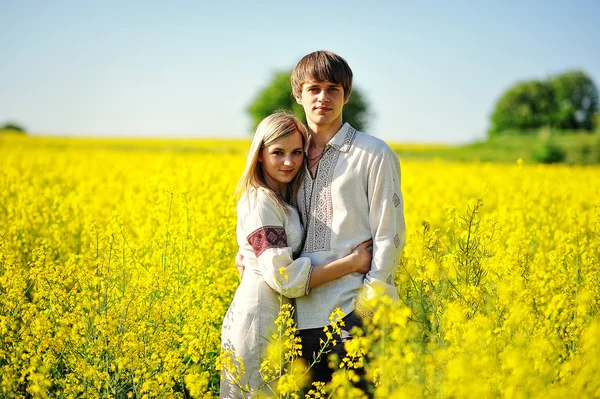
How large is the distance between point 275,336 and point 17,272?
1.71 m

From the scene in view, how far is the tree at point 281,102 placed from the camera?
46.0 meters

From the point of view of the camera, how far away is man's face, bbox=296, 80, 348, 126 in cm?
316

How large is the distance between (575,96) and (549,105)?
183 inches

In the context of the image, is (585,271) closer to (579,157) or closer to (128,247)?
(128,247)

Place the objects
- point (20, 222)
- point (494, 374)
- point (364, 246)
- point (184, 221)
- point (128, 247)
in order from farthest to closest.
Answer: point (20, 222) < point (184, 221) < point (128, 247) < point (364, 246) < point (494, 374)

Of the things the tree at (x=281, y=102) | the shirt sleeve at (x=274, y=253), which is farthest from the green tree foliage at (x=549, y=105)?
the shirt sleeve at (x=274, y=253)

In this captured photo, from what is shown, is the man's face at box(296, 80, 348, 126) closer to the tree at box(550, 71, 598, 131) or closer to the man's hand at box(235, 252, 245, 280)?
the man's hand at box(235, 252, 245, 280)

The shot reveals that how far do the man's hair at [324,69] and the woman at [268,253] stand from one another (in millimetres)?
237

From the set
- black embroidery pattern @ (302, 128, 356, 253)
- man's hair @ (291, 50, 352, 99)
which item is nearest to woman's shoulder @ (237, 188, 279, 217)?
black embroidery pattern @ (302, 128, 356, 253)

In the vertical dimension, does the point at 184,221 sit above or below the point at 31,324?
above

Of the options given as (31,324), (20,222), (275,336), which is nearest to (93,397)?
(31,324)

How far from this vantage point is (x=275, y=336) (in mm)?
2840

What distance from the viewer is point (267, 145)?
10.6 feet

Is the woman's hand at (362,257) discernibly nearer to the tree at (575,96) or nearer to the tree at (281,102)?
the tree at (281,102)
